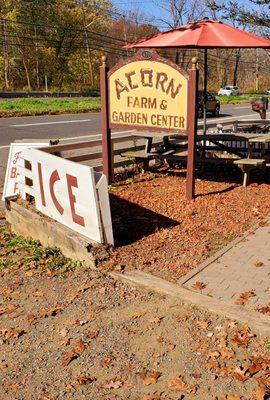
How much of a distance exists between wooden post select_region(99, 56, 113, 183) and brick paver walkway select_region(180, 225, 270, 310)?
3.36 m

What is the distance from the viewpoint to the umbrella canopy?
6.86m

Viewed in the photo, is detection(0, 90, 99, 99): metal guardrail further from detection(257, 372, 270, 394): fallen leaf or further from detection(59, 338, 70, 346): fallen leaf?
detection(257, 372, 270, 394): fallen leaf

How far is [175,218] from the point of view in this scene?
241 inches

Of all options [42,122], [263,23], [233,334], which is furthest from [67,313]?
[42,122]

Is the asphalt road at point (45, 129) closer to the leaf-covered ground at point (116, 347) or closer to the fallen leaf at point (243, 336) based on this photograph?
the leaf-covered ground at point (116, 347)

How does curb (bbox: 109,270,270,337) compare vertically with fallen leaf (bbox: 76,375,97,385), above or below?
above

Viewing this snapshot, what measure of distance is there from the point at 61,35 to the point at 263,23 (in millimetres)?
49741

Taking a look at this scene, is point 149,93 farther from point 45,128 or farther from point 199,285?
point 45,128

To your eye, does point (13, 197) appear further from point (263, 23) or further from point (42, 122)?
point (42, 122)

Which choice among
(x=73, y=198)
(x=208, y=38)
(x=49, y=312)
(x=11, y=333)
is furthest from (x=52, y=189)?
(x=208, y=38)

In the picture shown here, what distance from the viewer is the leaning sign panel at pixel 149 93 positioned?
6.57m

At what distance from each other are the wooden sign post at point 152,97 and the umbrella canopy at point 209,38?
2.06 ft

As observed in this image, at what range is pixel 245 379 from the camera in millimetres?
2990

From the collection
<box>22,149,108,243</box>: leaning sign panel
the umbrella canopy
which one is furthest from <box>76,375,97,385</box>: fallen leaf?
the umbrella canopy
